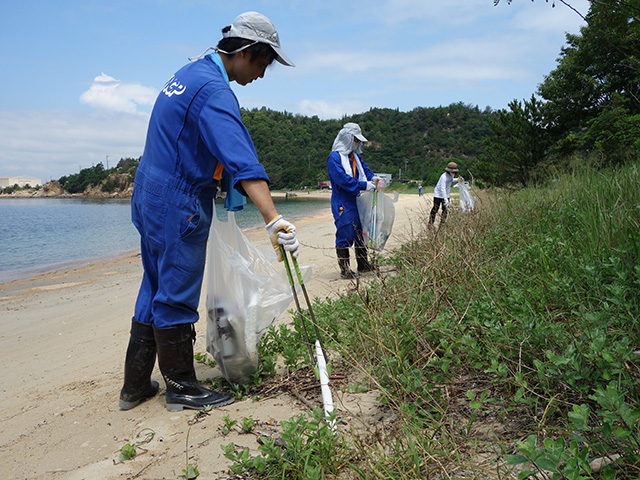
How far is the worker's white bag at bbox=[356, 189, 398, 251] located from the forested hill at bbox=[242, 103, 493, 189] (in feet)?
202

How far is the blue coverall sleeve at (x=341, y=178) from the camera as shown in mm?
5645

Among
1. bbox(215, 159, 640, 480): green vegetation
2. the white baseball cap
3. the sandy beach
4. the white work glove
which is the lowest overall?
the sandy beach

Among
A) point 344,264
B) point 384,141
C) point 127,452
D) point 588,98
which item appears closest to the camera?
point 127,452

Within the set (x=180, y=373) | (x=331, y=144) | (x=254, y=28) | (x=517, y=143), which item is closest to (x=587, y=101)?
(x=517, y=143)

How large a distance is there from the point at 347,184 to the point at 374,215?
0.61 m

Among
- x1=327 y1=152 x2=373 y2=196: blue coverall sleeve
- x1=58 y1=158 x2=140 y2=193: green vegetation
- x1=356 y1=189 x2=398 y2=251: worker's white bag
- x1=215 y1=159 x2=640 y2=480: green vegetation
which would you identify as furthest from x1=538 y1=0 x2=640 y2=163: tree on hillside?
x1=58 y1=158 x2=140 y2=193: green vegetation

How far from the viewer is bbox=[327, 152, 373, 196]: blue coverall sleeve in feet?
18.5

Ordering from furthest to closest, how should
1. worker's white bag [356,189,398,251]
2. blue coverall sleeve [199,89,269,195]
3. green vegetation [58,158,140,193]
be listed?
green vegetation [58,158,140,193]
worker's white bag [356,189,398,251]
blue coverall sleeve [199,89,269,195]

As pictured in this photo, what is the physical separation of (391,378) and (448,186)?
9.09 meters

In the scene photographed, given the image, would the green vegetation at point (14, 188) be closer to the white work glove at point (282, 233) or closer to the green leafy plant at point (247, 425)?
the white work glove at point (282, 233)

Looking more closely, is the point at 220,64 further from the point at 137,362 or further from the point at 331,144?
the point at 331,144

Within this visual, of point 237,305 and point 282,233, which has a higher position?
point 282,233

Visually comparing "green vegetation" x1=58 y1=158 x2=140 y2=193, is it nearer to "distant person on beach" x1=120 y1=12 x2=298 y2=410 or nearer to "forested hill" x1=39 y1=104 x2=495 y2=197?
"forested hill" x1=39 y1=104 x2=495 y2=197

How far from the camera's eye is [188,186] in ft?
7.64
